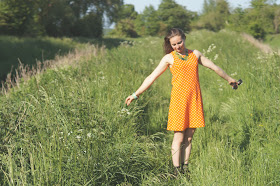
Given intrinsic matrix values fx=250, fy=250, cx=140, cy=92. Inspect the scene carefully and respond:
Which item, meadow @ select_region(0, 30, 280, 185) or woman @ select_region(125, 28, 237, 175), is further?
woman @ select_region(125, 28, 237, 175)

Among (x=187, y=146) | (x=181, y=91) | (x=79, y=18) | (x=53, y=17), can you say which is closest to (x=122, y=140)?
(x=187, y=146)

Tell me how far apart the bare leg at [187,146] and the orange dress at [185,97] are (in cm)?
17

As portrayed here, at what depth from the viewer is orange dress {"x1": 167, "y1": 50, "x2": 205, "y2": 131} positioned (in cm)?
262

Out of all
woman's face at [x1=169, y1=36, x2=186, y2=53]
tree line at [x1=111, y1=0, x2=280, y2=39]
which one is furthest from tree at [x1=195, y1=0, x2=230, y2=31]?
woman's face at [x1=169, y1=36, x2=186, y2=53]

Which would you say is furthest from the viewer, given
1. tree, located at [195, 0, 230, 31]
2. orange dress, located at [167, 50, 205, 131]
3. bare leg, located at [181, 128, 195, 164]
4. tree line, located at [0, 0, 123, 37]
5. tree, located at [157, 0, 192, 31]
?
tree, located at [195, 0, 230, 31]

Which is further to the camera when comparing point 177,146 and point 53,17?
point 53,17

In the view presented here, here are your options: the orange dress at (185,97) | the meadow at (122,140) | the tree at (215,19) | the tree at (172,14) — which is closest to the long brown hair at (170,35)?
the orange dress at (185,97)

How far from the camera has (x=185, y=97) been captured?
2623 mm

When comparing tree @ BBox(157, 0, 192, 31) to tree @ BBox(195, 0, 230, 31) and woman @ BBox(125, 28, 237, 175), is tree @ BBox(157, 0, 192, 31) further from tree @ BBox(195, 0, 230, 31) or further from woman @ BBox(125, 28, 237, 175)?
woman @ BBox(125, 28, 237, 175)

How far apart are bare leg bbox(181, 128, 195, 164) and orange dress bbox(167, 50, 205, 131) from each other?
0.17m

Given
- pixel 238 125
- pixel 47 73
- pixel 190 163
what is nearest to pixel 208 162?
pixel 190 163

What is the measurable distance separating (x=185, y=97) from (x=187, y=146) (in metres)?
0.61

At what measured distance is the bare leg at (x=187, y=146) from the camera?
282cm

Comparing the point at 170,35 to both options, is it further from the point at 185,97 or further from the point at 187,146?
the point at 187,146
